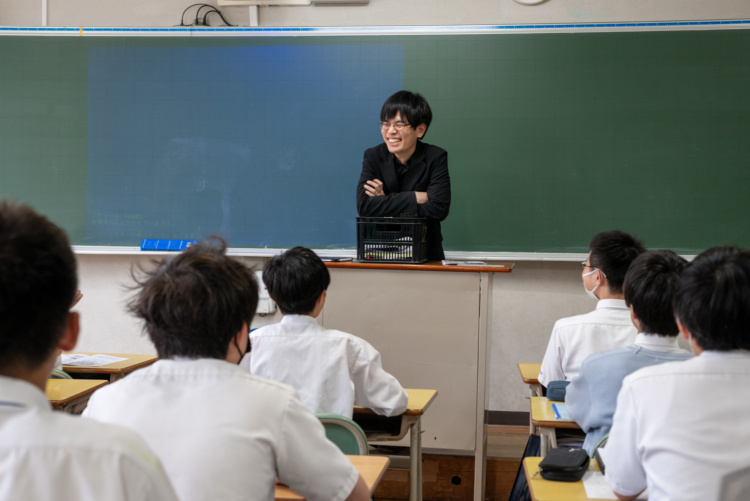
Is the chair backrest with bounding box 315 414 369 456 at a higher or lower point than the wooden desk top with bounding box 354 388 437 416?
higher

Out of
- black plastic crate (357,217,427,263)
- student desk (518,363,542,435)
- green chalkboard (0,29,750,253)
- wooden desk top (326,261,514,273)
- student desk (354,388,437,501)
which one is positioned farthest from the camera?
green chalkboard (0,29,750,253)

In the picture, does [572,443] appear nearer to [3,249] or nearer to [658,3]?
[3,249]

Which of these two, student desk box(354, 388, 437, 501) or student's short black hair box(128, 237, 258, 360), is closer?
student's short black hair box(128, 237, 258, 360)

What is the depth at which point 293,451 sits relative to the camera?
4.17ft

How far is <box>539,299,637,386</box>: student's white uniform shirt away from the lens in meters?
2.61

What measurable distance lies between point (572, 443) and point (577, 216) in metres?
2.16

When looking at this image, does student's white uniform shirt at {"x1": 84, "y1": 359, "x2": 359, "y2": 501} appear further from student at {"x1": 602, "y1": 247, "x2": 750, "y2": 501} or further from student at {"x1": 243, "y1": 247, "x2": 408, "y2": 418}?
student at {"x1": 243, "y1": 247, "x2": 408, "y2": 418}

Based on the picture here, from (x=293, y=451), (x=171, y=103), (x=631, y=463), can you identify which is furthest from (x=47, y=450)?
(x=171, y=103)

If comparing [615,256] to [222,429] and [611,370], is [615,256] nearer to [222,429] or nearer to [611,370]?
[611,370]

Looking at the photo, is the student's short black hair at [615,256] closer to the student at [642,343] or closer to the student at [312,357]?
the student at [642,343]

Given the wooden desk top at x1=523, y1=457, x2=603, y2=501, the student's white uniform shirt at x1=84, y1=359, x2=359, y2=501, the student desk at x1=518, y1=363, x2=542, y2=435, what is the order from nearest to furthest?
the student's white uniform shirt at x1=84, y1=359, x2=359, y2=501 → the wooden desk top at x1=523, y1=457, x2=603, y2=501 → the student desk at x1=518, y1=363, x2=542, y2=435

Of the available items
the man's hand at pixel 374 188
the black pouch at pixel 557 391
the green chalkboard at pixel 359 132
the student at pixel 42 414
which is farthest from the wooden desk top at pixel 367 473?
the green chalkboard at pixel 359 132

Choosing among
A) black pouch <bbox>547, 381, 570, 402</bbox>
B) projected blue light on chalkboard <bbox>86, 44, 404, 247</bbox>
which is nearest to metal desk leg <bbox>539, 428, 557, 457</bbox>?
black pouch <bbox>547, 381, 570, 402</bbox>

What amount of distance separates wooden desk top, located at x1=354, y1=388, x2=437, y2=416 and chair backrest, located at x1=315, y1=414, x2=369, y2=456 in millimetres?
474
